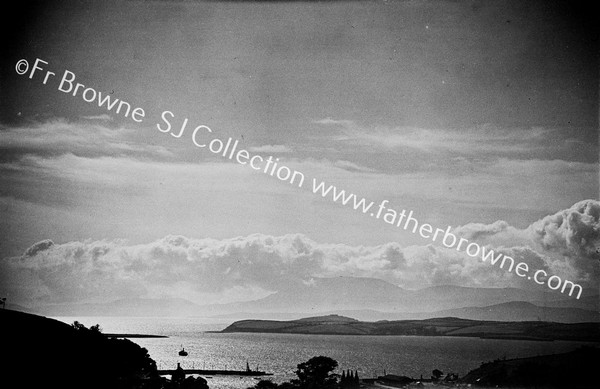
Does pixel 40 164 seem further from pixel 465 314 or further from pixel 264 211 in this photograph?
pixel 465 314

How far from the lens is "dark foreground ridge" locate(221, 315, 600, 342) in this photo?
16.3 meters

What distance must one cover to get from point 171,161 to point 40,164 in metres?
3.81

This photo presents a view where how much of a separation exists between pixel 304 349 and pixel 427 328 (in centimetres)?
415

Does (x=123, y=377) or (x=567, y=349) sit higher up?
(x=567, y=349)

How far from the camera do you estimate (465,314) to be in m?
16.9

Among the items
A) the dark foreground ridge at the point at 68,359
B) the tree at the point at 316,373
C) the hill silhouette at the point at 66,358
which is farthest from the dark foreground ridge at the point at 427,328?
the hill silhouette at the point at 66,358

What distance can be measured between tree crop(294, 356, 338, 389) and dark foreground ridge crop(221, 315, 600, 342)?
4.51 feet

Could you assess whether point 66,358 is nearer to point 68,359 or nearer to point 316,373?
point 68,359

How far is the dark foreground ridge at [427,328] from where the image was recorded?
16.3 metres

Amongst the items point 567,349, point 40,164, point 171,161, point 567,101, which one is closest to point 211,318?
point 171,161

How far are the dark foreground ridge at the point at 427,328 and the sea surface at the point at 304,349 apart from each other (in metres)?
0.20

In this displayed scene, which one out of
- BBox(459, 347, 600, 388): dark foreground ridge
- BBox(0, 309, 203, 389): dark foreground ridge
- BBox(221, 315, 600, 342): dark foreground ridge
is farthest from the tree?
BBox(459, 347, 600, 388): dark foreground ridge

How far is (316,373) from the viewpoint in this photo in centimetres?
1620

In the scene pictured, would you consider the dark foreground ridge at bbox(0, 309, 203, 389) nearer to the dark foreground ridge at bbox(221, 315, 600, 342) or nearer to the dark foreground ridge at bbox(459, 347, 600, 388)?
the dark foreground ridge at bbox(221, 315, 600, 342)
